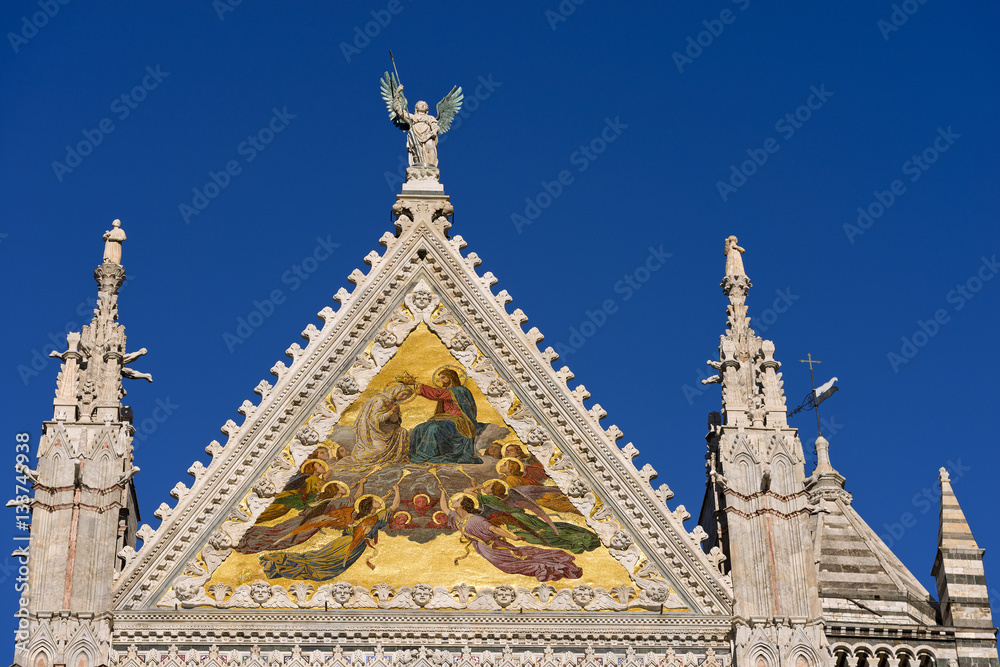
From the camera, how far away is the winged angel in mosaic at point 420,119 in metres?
23.3

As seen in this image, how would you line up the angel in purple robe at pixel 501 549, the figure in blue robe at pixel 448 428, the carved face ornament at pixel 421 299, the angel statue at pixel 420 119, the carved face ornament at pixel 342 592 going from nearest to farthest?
the carved face ornament at pixel 342 592 < the angel in purple robe at pixel 501 549 < the figure in blue robe at pixel 448 428 < the carved face ornament at pixel 421 299 < the angel statue at pixel 420 119

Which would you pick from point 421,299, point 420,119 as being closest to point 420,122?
point 420,119

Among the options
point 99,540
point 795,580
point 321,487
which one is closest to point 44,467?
point 99,540

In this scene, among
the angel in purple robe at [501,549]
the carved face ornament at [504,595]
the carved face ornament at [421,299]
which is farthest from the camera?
the carved face ornament at [421,299]

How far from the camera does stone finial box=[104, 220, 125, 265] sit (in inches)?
866

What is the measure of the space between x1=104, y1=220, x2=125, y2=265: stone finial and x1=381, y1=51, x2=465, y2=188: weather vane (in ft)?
10.00

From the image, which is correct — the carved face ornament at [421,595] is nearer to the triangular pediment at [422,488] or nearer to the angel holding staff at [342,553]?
the triangular pediment at [422,488]

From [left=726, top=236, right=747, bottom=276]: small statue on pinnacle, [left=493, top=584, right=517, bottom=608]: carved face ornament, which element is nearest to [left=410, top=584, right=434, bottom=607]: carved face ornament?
[left=493, top=584, right=517, bottom=608]: carved face ornament

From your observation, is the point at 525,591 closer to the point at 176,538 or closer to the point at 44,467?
the point at 176,538

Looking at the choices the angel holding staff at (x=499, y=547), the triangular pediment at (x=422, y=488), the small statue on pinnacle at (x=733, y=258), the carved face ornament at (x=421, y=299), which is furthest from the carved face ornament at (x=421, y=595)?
the small statue on pinnacle at (x=733, y=258)

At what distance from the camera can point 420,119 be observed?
23.5 metres

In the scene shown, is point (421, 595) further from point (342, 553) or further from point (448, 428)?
point (448, 428)

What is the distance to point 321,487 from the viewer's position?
20984 mm

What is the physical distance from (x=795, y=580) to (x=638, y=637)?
155 centimetres
